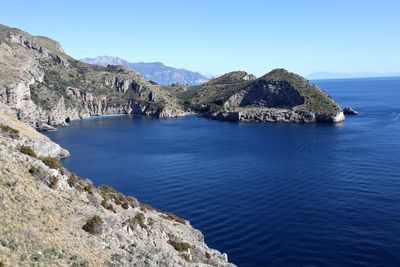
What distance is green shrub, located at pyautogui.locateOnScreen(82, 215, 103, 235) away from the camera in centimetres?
3872

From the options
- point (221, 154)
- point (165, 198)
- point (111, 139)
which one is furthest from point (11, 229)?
point (111, 139)

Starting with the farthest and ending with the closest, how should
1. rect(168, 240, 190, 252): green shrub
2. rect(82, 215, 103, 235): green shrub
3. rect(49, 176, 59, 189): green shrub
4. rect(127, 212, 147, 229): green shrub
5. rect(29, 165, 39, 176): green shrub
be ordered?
rect(168, 240, 190, 252): green shrub → rect(127, 212, 147, 229): green shrub → rect(29, 165, 39, 176): green shrub → rect(49, 176, 59, 189): green shrub → rect(82, 215, 103, 235): green shrub

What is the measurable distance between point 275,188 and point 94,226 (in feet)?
230

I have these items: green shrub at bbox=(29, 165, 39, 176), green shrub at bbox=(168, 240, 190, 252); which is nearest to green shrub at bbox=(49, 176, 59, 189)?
green shrub at bbox=(29, 165, 39, 176)

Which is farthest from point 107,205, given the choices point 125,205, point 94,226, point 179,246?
point 94,226

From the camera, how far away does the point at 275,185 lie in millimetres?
106250

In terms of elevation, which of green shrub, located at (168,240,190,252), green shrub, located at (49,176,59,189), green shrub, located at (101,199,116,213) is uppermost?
green shrub, located at (49,176,59,189)

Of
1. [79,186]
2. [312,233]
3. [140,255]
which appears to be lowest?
[312,233]

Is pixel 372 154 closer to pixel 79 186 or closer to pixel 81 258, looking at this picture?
pixel 79 186

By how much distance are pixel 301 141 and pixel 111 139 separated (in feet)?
269

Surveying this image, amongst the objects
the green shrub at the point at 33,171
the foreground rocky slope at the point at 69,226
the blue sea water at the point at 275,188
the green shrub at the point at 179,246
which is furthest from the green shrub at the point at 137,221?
the blue sea water at the point at 275,188

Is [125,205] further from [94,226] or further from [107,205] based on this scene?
[94,226]

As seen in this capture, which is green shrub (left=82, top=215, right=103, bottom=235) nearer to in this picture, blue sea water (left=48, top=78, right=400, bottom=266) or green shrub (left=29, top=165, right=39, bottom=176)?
green shrub (left=29, top=165, right=39, bottom=176)

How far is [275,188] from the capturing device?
339ft
